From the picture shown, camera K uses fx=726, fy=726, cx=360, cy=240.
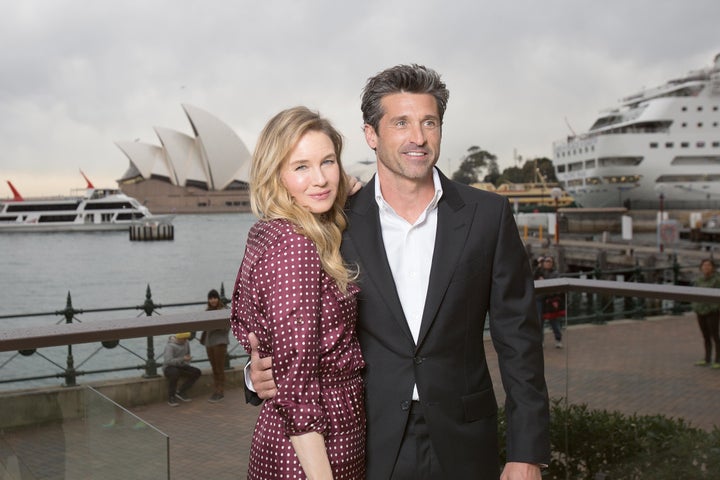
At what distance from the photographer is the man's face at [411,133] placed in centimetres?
145

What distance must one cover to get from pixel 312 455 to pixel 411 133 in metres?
0.65

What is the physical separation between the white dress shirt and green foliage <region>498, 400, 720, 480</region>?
98cm

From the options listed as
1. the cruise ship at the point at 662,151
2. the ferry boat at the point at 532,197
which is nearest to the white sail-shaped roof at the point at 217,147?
the ferry boat at the point at 532,197

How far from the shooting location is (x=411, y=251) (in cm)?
147

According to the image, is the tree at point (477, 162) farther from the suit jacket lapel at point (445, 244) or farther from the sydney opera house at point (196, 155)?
the suit jacket lapel at point (445, 244)

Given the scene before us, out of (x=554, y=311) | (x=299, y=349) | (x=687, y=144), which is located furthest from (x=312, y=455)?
(x=687, y=144)

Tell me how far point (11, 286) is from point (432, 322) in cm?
4959

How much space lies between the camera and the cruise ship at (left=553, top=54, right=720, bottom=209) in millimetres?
56281

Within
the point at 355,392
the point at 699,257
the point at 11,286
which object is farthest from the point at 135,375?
the point at 11,286

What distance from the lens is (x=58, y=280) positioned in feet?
157

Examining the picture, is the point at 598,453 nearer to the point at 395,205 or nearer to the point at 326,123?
the point at 395,205

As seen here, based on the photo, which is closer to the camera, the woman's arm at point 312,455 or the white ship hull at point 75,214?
the woman's arm at point 312,455

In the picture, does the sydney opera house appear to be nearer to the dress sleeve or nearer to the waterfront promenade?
the waterfront promenade

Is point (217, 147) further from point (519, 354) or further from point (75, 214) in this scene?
point (519, 354)
